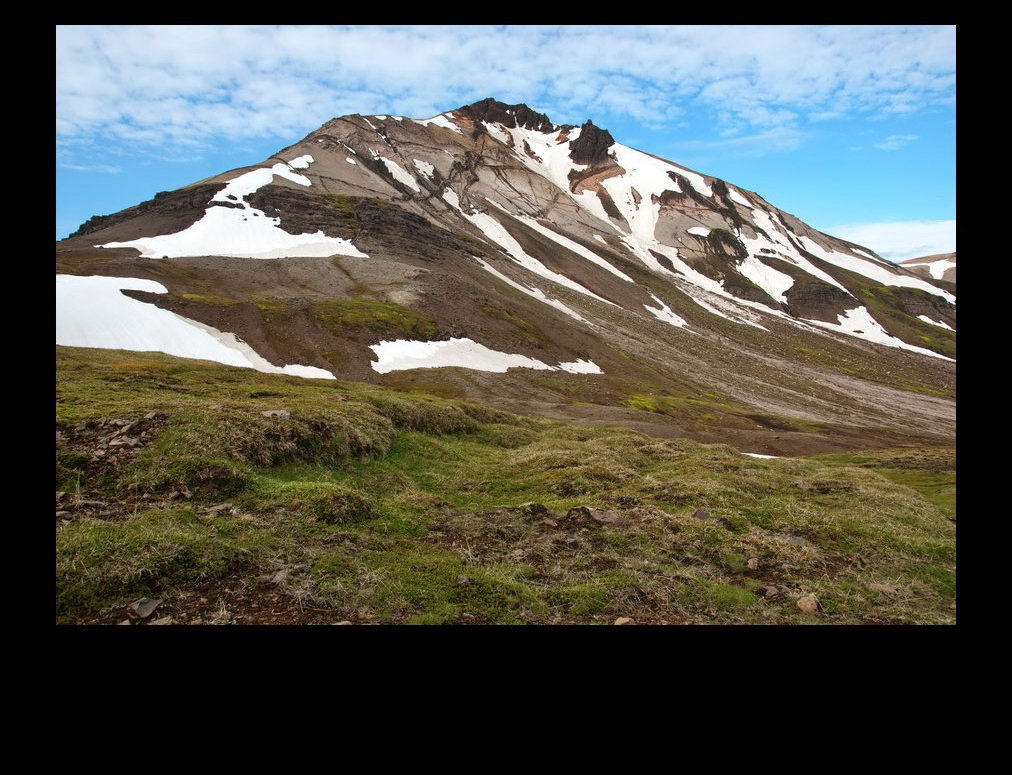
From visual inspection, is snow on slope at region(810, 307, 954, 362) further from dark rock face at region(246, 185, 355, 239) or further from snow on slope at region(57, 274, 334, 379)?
snow on slope at region(57, 274, 334, 379)

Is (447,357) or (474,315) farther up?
(474,315)

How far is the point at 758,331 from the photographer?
14700 centimetres

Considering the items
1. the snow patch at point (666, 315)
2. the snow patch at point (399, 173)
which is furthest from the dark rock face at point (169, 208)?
the snow patch at point (666, 315)

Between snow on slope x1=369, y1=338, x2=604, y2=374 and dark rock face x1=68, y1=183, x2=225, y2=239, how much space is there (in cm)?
7374

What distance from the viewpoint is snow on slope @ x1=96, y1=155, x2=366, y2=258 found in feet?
342

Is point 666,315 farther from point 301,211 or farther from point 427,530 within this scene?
point 427,530

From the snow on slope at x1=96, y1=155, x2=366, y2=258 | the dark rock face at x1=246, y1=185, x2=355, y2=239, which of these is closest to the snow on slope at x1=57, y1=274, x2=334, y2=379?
the snow on slope at x1=96, y1=155, x2=366, y2=258

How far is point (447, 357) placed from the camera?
75.4 m

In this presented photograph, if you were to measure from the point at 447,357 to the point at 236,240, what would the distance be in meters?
64.0

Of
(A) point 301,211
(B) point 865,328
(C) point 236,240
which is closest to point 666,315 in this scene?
(B) point 865,328

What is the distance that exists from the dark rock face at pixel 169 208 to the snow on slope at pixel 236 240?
7.41 feet
